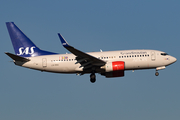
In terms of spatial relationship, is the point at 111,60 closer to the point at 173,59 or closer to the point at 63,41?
the point at 63,41

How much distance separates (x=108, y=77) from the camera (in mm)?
46875

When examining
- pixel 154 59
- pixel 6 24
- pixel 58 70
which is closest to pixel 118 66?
pixel 154 59

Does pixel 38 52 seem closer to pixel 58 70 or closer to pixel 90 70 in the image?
pixel 58 70

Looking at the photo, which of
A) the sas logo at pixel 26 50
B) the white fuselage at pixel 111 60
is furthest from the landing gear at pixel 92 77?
the sas logo at pixel 26 50

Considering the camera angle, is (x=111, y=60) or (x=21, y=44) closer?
(x=111, y=60)

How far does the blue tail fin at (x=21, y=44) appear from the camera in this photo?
47781 mm

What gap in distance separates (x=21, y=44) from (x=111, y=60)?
1485 centimetres

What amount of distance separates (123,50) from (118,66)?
3682 millimetres

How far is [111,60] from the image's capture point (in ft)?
146

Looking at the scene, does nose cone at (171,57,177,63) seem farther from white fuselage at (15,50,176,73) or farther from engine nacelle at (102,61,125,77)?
engine nacelle at (102,61,125,77)

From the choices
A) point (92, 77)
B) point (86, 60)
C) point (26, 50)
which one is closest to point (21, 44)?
point (26, 50)


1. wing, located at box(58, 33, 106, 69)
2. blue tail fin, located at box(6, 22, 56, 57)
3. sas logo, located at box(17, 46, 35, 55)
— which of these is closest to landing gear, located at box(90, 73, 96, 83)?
wing, located at box(58, 33, 106, 69)

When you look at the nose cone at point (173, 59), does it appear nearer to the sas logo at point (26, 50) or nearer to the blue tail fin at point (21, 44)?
the blue tail fin at point (21, 44)

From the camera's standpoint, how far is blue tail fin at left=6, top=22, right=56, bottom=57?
4778 cm
